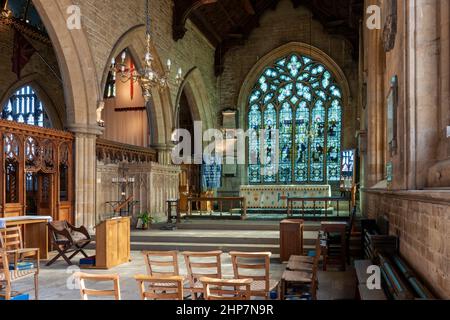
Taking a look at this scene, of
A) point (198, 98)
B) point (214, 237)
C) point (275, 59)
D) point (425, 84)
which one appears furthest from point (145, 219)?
point (275, 59)

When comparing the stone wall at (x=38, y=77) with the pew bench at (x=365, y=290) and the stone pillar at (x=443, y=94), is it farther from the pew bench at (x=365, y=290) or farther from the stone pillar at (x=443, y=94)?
the stone pillar at (x=443, y=94)

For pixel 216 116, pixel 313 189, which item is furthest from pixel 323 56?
pixel 313 189

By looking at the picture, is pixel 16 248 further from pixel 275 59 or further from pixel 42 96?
pixel 275 59

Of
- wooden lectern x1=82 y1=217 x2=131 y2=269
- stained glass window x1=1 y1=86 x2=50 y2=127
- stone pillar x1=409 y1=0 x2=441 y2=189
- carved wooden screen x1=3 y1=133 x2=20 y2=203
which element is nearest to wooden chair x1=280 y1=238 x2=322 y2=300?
stone pillar x1=409 y1=0 x2=441 y2=189

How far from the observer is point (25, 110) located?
58.3 feet

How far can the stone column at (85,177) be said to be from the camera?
400 inches

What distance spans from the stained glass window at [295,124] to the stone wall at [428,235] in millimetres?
13167

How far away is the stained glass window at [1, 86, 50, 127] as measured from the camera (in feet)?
57.8

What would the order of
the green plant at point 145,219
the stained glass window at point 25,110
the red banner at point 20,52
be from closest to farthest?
1. the green plant at point 145,219
2. the red banner at point 20,52
3. the stained glass window at point 25,110

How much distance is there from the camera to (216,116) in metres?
19.1

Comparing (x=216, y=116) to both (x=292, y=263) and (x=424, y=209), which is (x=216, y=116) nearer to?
(x=292, y=263)

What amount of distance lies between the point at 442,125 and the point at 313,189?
33.3 ft

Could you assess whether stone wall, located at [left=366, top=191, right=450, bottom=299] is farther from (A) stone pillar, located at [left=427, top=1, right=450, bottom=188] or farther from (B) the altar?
(B) the altar

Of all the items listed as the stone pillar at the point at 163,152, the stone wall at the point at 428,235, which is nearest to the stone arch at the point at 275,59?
the stone pillar at the point at 163,152
